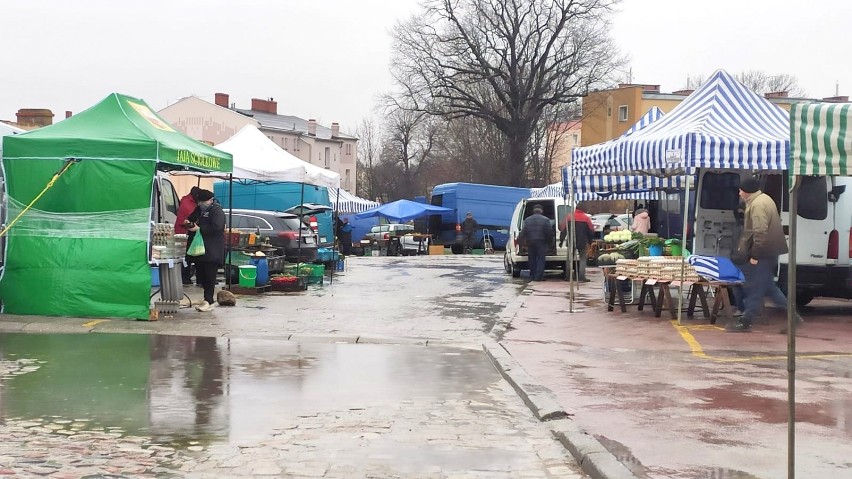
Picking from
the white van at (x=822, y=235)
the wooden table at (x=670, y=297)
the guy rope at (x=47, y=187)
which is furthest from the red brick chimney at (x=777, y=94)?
the guy rope at (x=47, y=187)

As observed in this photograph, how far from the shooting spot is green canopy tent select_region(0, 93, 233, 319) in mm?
13172

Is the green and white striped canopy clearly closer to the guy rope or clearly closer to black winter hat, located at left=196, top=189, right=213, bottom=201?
the guy rope

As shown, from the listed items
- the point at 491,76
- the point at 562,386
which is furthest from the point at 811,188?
the point at 491,76

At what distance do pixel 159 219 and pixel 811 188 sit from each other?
10.4 metres

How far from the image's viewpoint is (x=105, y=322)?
42.4 feet

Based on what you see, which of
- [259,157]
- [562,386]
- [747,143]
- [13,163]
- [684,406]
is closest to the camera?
[684,406]

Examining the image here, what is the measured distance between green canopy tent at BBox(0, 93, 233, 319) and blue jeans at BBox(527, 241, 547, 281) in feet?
35.9

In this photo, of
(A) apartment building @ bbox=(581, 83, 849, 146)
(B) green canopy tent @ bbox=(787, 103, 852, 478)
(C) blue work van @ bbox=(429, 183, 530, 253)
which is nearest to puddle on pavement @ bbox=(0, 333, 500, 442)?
(B) green canopy tent @ bbox=(787, 103, 852, 478)

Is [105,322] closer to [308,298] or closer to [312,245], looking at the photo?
[308,298]

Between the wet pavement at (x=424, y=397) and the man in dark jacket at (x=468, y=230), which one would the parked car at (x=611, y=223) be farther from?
the wet pavement at (x=424, y=397)

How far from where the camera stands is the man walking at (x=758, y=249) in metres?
11.8

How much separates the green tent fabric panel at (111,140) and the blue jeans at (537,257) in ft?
32.7

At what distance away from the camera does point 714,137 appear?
12.7 m

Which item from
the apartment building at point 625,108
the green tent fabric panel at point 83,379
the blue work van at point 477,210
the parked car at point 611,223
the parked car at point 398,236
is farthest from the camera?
the apartment building at point 625,108
